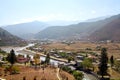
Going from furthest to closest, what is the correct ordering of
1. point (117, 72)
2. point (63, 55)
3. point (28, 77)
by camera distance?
point (63, 55), point (117, 72), point (28, 77)

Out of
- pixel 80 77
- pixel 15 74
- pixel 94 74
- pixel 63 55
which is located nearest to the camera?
pixel 15 74

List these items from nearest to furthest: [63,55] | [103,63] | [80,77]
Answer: [80,77], [103,63], [63,55]

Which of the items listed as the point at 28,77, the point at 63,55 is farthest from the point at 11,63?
the point at 63,55

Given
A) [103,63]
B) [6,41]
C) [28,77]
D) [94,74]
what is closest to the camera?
[28,77]

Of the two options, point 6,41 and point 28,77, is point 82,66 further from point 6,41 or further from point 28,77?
point 6,41

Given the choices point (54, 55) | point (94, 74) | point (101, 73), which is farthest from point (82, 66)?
point (54, 55)

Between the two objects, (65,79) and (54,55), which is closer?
(65,79)

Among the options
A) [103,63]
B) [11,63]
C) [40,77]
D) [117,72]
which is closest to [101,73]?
[103,63]

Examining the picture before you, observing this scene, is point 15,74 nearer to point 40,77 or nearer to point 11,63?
point 40,77

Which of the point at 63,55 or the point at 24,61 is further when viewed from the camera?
the point at 63,55
